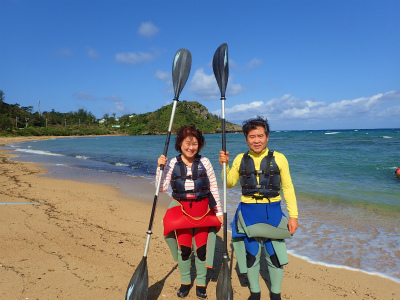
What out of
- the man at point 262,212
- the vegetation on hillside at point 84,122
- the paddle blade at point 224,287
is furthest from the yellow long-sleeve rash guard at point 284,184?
the vegetation on hillside at point 84,122

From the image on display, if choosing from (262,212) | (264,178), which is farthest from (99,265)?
(264,178)

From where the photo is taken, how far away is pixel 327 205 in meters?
7.50

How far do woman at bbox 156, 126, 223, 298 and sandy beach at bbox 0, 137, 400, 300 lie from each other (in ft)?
1.65

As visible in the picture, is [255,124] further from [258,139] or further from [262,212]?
[262,212]

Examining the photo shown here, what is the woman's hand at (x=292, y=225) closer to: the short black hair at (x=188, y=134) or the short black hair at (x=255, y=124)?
the short black hair at (x=255, y=124)

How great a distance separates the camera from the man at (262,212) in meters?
2.88

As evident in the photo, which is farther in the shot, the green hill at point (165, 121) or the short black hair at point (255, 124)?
the green hill at point (165, 121)

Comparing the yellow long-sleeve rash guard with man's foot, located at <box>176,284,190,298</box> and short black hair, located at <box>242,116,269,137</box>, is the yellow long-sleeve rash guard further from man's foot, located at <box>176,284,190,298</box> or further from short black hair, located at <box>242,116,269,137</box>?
man's foot, located at <box>176,284,190,298</box>

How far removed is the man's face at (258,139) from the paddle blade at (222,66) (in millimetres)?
955

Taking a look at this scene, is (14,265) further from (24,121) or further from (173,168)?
(24,121)

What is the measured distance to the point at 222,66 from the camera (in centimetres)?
380

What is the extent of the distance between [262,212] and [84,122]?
12719 centimetres

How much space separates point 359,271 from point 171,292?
8.75 feet

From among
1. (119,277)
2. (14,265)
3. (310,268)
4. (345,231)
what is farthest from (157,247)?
(345,231)
